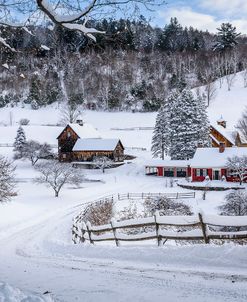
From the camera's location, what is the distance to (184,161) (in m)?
49.8

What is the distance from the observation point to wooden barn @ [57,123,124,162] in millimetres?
60938

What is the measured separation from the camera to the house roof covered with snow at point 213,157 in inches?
1811

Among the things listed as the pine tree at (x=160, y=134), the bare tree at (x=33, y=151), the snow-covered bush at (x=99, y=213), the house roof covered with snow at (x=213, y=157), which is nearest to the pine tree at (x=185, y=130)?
the pine tree at (x=160, y=134)

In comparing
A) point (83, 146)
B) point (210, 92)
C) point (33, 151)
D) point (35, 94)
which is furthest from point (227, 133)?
point (35, 94)

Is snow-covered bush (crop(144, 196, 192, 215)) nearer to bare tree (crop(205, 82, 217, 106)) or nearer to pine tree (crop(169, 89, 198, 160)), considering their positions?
pine tree (crop(169, 89, 198, 160))

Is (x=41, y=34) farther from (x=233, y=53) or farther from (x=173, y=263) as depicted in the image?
(x=233, y=53)

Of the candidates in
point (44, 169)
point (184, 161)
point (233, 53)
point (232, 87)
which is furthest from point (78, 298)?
point (233, 53)

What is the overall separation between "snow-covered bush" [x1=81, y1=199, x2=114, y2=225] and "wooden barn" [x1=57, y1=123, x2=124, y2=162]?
2759 cm

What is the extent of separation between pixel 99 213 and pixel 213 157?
2249 cm

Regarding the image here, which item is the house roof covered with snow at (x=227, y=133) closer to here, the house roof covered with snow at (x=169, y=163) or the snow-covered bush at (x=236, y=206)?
the house roof covered with snow at (x=169, y=163)

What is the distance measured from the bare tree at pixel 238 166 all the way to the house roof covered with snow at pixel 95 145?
21256 mm

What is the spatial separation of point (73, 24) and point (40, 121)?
80.4 metres

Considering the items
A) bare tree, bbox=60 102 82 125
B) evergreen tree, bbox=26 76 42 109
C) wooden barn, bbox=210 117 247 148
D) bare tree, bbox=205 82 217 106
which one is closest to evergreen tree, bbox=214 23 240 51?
bare tree, bbox=205 82 217 106

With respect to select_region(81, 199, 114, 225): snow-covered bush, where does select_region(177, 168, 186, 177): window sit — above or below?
above
